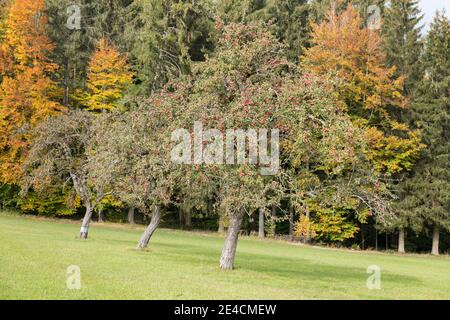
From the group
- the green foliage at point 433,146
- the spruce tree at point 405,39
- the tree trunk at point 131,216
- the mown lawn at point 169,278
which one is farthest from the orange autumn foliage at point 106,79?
the green foliage at point 433,146

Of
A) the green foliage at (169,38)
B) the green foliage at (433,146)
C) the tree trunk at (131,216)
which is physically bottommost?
the tree trunk at (131,216)

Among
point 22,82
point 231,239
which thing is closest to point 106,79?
point 22,82

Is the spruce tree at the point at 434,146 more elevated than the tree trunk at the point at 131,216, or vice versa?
the spruce tree at the point at 434,146

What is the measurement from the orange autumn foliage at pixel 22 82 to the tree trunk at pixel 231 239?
86.8 feet

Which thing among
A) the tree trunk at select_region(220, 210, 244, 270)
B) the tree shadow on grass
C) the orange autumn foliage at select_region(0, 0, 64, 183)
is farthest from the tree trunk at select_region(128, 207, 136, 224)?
the tree trunk at select_region(220, 210, 244, 270)

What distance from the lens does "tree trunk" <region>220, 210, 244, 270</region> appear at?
57.6 feet

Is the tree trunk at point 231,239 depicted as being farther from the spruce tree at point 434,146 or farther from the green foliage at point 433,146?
the spruce tree at point 434,146

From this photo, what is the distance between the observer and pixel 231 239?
1766 cm

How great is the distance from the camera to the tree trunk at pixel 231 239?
17547 millimetres

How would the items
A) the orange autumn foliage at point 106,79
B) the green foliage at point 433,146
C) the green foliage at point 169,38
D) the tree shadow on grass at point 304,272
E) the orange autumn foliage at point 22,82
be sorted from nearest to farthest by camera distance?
the tree shadow on grass at point 304,272 < the green foliage at point 433,146 < the orange autumn foliage at point 22,82 < the green foliage at point 169,38 < the orange autumn foliage at point 106,79

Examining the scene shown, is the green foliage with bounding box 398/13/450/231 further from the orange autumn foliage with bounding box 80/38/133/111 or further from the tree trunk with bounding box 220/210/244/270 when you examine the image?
the tree trunk with bounding box 220/210/244/270

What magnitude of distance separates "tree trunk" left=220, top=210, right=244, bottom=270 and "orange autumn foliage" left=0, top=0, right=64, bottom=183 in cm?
2646

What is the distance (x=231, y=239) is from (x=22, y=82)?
29.7 m

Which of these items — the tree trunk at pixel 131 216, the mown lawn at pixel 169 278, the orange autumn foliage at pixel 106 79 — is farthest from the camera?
the tree trunk at pixel 131 216
